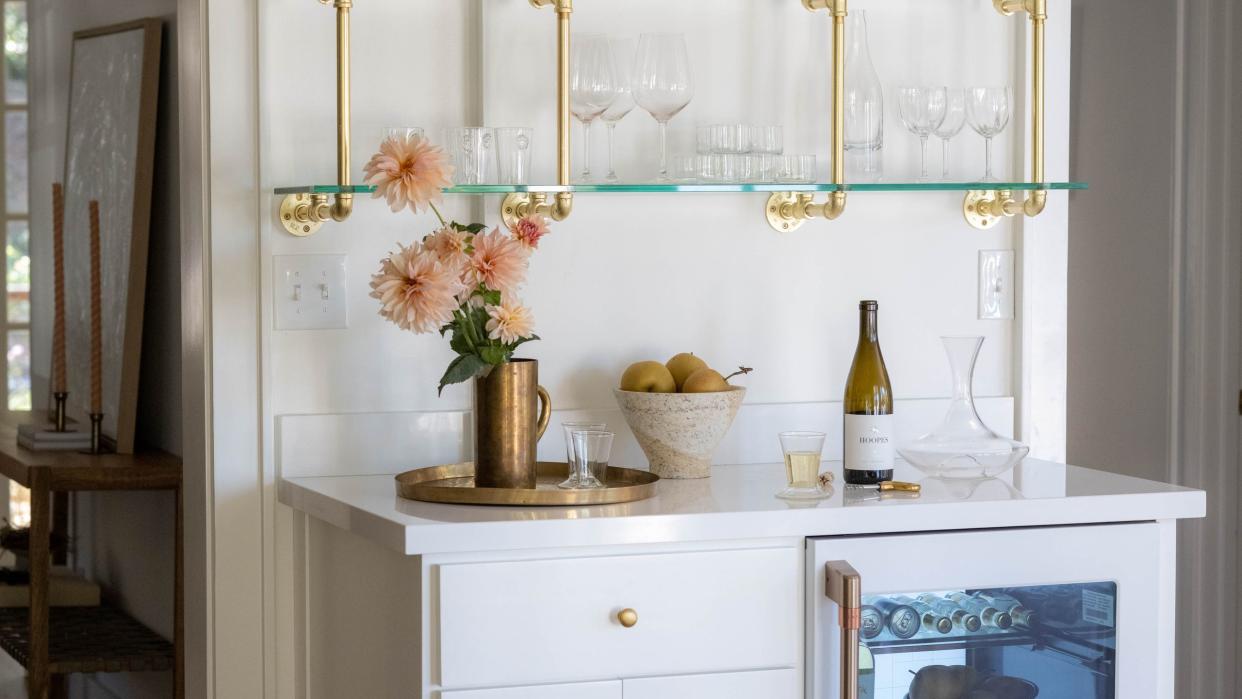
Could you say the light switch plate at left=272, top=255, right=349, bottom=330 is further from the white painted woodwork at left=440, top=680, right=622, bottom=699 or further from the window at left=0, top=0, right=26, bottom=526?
the window at left=0, top=0, right=26, bottom=526

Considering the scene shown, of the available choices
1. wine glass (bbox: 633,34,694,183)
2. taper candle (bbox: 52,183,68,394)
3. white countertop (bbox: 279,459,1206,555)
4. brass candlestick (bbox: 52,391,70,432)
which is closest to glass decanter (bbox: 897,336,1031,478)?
white countertop (bbox: 279,459,1206,555)

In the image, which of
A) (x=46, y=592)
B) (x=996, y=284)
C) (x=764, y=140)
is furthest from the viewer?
(x=46, y=592)

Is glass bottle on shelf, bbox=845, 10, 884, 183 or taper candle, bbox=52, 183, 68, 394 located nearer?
glass bottle on shelf, bbox=845, 10, 884, 183

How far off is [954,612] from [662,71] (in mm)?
862

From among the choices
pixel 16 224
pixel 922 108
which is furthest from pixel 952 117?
pixel 16 224

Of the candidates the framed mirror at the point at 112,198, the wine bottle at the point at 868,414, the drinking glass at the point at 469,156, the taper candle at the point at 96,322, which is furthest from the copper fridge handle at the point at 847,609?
the taper candle at the point at 96,322

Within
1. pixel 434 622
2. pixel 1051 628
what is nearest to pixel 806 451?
pixel 1051 628

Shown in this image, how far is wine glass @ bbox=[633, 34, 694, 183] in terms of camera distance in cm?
206

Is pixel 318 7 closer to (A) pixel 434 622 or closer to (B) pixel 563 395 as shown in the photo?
(B) pixel 563 395

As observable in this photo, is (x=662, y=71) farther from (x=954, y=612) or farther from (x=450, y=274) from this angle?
(x=954, y=612)

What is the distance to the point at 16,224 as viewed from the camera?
4832mm

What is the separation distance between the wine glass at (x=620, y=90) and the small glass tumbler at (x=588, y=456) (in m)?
0.40

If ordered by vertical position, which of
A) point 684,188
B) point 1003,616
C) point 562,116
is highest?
point 562,116

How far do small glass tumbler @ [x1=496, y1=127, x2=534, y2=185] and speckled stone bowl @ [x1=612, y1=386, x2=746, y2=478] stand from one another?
13.7 inches
